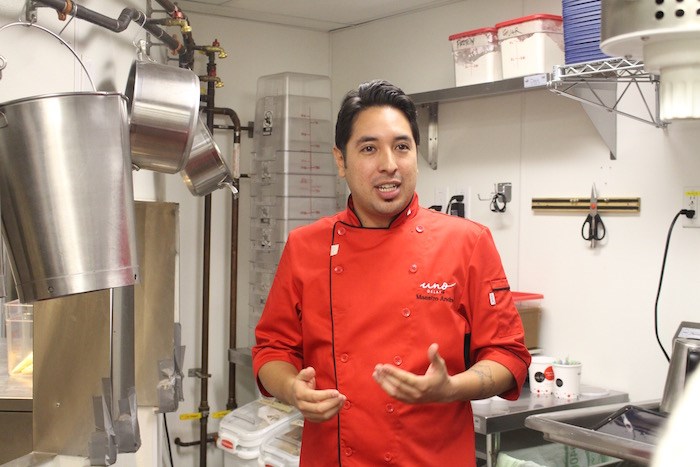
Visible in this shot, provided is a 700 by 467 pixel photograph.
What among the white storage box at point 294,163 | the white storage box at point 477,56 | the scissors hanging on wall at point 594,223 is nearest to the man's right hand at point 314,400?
the scissors hanging on wall at point 594,223

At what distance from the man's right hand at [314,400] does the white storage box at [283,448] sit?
5.89 feet

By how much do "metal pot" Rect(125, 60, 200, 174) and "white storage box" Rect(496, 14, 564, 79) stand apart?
150 cm

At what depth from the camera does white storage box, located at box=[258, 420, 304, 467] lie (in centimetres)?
344

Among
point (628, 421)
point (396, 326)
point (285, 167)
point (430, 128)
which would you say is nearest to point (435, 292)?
point (396, 326)

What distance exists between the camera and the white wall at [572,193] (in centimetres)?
288

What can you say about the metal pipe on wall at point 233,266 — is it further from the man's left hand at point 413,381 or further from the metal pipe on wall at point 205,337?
the man's left hand at point 413,381

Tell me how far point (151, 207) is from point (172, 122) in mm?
1027

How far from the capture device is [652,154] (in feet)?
9.62

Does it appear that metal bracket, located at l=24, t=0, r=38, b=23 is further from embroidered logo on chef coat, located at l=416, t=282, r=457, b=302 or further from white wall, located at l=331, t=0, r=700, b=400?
white wall, located at l=331, t=0, r=700, b=400

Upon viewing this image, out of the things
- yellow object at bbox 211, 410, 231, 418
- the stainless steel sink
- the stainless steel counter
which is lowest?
yellow object at bbox 211, 410, 231, 418

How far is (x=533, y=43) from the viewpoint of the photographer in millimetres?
3084

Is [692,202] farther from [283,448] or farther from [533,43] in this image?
[283,448]

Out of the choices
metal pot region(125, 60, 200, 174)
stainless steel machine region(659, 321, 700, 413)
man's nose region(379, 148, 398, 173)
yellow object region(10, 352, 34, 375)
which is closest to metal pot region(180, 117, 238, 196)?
metal pot region(125, 60, 200, 174)

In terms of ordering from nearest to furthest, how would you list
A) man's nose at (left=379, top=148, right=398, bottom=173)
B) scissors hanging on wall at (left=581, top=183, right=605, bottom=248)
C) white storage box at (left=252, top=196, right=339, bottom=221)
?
man's nose at (left=379, top=148, right=398, bottom=173)
scissors hanging on wall at (left=581, top=183, right=605, bottom=248)
white storage box at (left=252, top=196, right=339, bottom=221)
